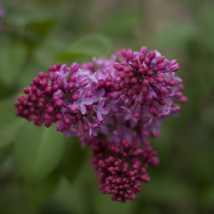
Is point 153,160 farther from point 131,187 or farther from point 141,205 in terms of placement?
point 141,205

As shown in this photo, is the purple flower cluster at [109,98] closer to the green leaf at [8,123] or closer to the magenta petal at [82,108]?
the magenta petal at [82,108]

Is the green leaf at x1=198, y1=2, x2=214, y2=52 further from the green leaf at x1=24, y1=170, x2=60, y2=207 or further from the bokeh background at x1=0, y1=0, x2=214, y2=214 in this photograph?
the green leaf at x1=24, y1=170, x2=60, y2=207

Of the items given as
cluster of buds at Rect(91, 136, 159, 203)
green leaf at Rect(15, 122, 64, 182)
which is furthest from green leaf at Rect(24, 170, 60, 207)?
cluster of buds at Rect(91, 136, 159, 203)

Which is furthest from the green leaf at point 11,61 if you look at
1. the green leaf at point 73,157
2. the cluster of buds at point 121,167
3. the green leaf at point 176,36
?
the green leaf at point 176,36

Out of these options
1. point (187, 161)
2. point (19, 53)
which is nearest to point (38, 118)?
point (19, 53)

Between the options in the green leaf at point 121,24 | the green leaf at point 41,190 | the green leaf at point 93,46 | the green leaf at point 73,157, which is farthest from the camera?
the green leaf at point 121,24

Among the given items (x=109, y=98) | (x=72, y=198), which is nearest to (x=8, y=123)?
(x=109, y=98)
